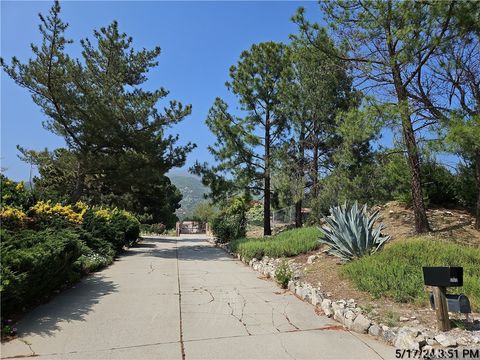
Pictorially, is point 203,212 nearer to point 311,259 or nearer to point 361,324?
point 311,259

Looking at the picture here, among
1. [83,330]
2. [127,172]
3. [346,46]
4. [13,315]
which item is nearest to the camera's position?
[83,330]

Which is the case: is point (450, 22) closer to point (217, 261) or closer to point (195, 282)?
point (195, 282)

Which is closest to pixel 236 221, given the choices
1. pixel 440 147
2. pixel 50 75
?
pixel 50 75

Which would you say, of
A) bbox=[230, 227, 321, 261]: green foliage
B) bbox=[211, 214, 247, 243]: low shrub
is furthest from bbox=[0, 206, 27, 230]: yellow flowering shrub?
bbox=[211, 214, 247, 243]: low shrub

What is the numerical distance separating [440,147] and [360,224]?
2.61 m

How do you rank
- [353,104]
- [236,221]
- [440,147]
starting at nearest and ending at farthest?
[440,147]
[353,104]
[236,221]

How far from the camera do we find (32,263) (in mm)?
5141

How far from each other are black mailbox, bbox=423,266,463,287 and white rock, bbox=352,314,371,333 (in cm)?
91

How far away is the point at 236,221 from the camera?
1897 cm

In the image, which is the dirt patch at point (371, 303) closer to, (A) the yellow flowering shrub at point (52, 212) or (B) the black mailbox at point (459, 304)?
(B) the black mailbox at point (459, 304)

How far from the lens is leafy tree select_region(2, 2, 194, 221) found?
14.7m

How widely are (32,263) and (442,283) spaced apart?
5.13m

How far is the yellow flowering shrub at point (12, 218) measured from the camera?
6.57 m

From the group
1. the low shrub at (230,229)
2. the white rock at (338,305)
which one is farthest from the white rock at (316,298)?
the low shrub at (230,229)
